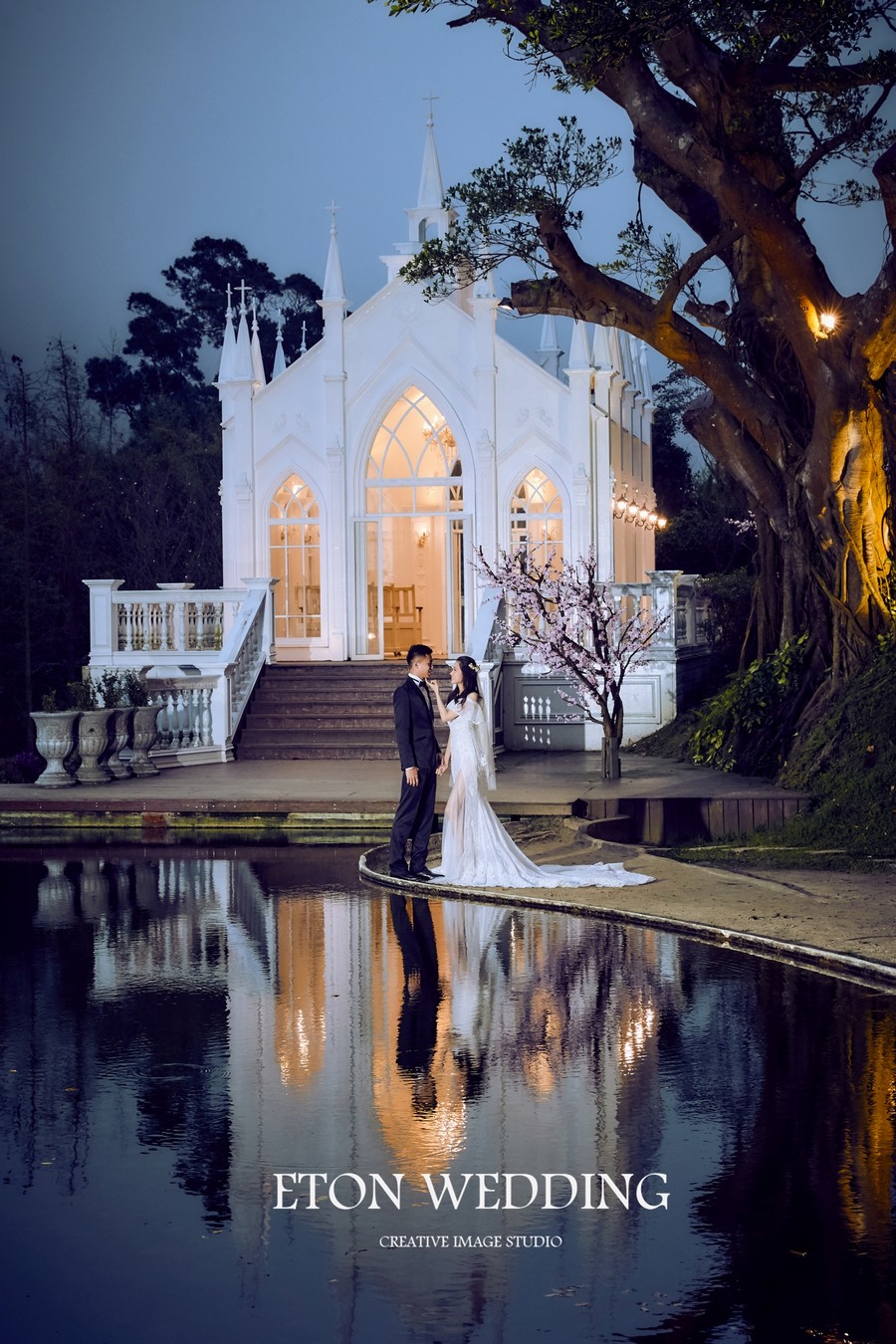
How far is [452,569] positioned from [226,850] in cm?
1238

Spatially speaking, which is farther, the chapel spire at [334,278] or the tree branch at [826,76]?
the chapel spire at [334,278]

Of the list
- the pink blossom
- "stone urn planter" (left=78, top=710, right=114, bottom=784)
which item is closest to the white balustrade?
"stone urn planter" (left=78, top=710, right=114, bottom=784)

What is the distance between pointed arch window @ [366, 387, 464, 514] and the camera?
25.8 m

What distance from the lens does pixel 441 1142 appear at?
18.3 ft

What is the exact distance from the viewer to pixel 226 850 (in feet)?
45.8

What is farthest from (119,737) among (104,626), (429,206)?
(429,206)

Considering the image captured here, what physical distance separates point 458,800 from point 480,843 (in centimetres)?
38

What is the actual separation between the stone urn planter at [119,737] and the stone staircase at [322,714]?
2343mm

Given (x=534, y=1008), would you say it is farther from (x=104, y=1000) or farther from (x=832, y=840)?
(x=832, y=840)

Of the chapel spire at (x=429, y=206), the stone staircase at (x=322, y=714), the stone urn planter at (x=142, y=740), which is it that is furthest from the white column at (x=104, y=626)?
the chapel spire at (x=429, y=206)

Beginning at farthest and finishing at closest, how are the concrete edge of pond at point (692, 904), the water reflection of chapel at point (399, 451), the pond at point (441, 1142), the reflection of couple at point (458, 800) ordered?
the water reflection of chapel at point (399, 451) → the reflection of couple at point (458, 800) → the concrete edge of pond at point (692, 904) → the pond at point (441, 1142)

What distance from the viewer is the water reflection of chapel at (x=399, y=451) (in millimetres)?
24734

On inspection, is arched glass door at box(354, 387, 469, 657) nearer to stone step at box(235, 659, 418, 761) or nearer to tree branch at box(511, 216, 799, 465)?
stone step at box(235, 659, 418, 761)

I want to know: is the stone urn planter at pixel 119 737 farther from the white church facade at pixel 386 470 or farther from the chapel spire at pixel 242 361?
the chapel spire at pixel 242 361
